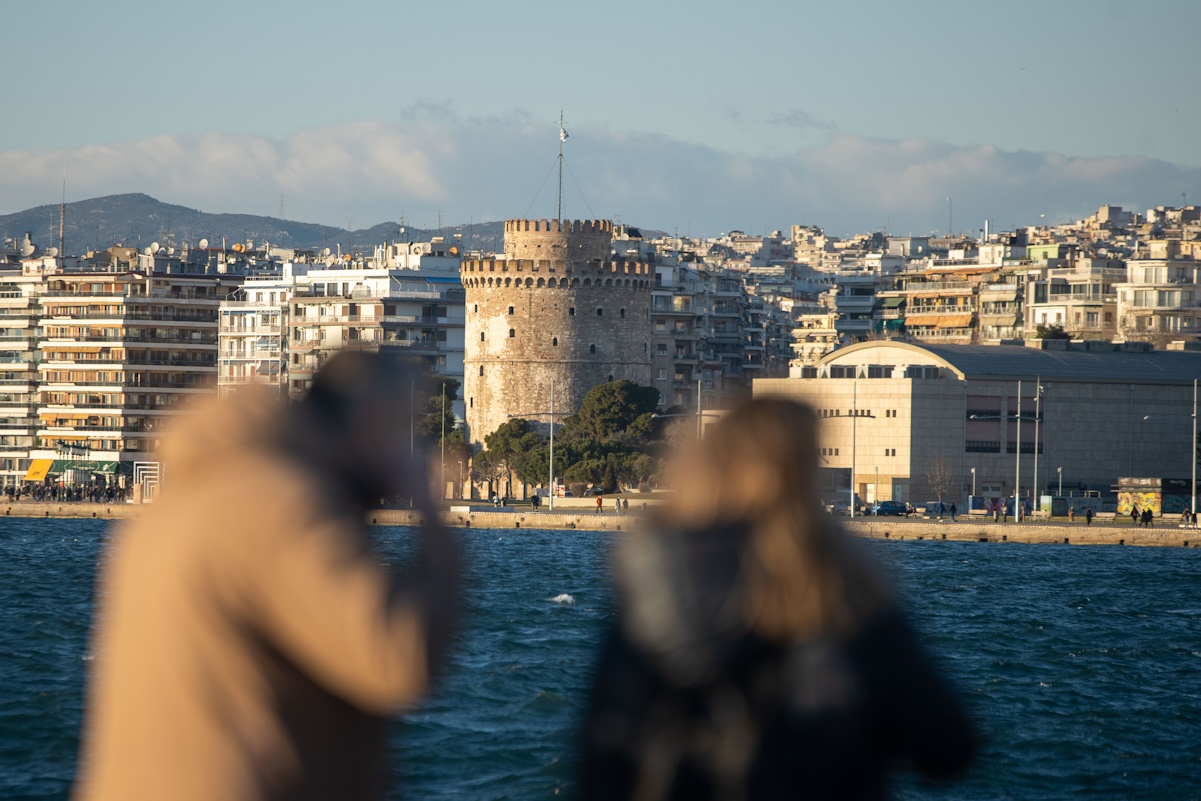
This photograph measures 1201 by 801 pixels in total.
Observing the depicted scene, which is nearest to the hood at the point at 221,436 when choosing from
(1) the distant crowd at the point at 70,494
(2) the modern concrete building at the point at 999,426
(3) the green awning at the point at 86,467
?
(2) the modern concrete building at the point at 999,426

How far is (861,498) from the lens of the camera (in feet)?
188

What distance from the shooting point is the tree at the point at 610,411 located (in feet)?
202

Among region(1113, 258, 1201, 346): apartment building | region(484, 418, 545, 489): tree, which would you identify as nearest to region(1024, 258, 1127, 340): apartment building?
region(1113, 258, 1201, 346): apartment building

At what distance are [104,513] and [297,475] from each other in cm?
5656

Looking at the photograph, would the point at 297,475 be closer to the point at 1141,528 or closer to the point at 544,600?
the point at 544,600

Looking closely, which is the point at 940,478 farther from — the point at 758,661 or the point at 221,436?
the point at 221,436

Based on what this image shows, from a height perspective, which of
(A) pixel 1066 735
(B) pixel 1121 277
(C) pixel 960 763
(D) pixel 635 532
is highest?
(B) pixel 1121 277

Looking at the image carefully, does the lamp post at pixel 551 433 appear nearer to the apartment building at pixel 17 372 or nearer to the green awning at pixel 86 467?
the green awning at pixel 86 467

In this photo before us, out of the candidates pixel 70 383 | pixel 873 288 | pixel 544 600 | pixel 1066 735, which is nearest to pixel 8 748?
pixel 1066 735

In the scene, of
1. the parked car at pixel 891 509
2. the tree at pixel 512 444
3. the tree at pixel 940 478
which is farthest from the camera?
the tree at pixel 512 444

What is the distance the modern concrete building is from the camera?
186 ft

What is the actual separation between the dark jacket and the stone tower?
62860 millimetres

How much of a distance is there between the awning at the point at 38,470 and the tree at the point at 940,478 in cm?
3496

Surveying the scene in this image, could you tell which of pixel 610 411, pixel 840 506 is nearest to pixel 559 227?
pixel 610 411
